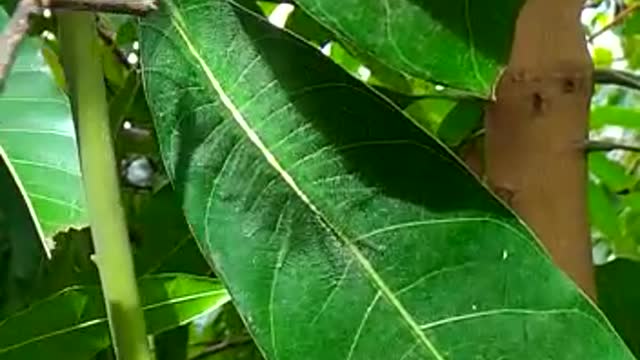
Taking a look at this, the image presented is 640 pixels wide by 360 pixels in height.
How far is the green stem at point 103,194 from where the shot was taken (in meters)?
0.39

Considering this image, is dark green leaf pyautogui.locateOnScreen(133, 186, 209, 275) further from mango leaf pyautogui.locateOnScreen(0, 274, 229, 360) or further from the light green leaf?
the light green leaf

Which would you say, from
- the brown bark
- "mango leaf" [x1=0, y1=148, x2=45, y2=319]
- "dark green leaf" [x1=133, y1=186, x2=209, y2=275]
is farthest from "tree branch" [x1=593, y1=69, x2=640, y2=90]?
"mango leaf" [x1=0, y1=148, x2=45, y2=319]

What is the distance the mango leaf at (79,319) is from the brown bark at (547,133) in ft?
0.52

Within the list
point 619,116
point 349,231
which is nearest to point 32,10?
point 349,231

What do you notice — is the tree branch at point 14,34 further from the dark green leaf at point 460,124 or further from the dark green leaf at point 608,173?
the dark green leaf at point 608,173

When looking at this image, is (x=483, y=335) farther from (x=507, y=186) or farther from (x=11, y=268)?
(x=11, y=268)

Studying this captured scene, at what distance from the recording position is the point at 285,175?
1.37 feet

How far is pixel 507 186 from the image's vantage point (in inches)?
24.6

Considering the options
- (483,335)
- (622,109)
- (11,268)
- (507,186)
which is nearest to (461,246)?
(483,335)

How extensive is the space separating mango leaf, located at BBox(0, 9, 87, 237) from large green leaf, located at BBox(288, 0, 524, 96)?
22 centimetres

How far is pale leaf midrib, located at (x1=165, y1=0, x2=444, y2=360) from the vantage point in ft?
1.31

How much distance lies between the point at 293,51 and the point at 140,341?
10 centimetres

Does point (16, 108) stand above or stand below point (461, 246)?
above

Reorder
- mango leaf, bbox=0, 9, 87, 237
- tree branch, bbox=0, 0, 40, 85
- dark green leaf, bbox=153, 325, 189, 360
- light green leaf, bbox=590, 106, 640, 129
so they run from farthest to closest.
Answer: light green leaf, bbox=590, 106, 640, 129 < dark green leaf, bbox=153, 325, 189, 360 < mango leaf, bbox=0, 9, 87, 237 < tree branch, bbox=0, 0, 40, 85
